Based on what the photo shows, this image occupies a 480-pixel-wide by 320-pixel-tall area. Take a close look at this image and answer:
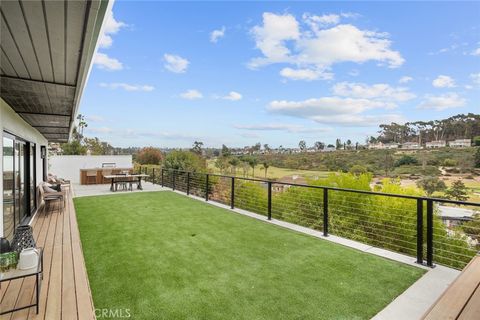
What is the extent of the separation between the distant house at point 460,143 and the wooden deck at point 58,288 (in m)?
28.1

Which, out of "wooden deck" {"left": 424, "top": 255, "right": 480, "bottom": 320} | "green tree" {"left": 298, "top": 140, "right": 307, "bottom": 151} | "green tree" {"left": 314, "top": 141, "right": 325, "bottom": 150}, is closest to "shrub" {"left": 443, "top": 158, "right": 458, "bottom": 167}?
"green tree" {"left": 314, "top": 141, "right": 325, "bottom": 150}

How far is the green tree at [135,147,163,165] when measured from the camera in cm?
3031

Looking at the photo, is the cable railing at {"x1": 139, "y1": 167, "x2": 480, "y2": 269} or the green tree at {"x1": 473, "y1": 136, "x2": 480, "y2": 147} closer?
the cable railing at {"x1": 139, "y1": 167, "x2": 480, "y2": 269}

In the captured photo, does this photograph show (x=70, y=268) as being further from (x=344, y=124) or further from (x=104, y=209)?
(x=344, y=124)

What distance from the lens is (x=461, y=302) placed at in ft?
5.77

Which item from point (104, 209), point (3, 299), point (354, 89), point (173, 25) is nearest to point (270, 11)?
point (173, 25)

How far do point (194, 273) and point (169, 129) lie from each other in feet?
106

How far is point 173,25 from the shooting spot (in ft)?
39.4

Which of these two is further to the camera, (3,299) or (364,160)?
(364,160)

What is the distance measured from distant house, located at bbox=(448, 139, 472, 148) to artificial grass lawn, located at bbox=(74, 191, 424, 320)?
25.0 m

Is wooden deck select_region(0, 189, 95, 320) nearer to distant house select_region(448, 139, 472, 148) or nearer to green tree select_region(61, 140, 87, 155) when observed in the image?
green tree select_region(61, 140, 87, 155)

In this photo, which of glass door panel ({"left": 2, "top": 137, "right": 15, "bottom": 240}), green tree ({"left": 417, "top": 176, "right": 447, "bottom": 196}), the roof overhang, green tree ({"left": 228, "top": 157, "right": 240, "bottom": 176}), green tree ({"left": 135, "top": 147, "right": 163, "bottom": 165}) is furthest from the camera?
green tree ({"left": 228, "top": 157, "right": 240, "bottom": 176})

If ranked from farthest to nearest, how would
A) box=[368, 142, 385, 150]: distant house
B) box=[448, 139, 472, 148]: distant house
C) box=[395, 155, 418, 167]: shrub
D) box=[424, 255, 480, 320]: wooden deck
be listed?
1. box=[368, 142, 385, 150]: distant house
2. box=[448, 139, 472, 148]: distant house
3. box=[395, 155, 418, 167]: shrub
4. box=[424, 255, 480, 320]: wooden deck

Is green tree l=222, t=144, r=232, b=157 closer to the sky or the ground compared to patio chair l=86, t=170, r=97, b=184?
closer to the sky
